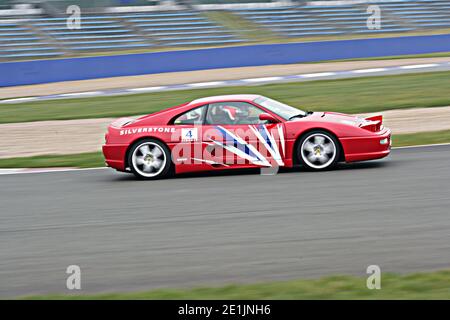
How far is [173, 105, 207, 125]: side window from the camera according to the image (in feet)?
34.7

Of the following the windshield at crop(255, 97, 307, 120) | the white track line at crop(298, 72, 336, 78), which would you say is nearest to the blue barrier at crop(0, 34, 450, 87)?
the white track line at crop(298, 72, 336, 78)

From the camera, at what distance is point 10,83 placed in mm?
26797

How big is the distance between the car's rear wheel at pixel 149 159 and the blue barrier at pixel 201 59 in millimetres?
17339

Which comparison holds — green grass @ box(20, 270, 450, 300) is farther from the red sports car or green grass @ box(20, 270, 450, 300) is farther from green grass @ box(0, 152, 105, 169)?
green grass @ box(0, 152, 105, 169)

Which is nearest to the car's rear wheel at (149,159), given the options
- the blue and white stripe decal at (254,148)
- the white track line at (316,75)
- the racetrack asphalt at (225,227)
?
the racetrack asphalt at (225,227)

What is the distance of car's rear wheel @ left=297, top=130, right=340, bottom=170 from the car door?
0.30m

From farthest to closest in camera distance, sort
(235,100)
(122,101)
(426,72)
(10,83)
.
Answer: (10,83), (426,72), (122,101), (235,100)

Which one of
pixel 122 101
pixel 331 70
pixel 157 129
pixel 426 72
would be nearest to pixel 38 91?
pixel 122 101

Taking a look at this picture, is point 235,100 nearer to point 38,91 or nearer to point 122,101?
point 122,101

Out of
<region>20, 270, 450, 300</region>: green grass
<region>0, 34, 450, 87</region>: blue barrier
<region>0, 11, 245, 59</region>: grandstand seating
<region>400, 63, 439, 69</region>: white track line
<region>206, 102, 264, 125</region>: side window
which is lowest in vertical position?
<region>20, 270, 450, 300</region>: green grass

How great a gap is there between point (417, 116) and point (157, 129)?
23.1 feet

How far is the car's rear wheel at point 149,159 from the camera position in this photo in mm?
10586
